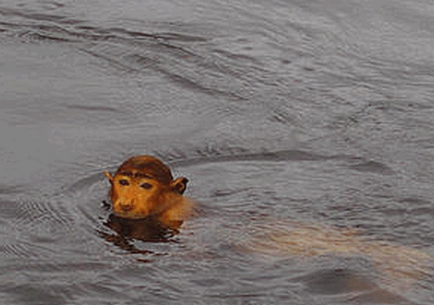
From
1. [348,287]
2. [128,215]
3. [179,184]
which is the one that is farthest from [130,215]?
[348,287]

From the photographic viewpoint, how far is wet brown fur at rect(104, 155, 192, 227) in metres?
6.78

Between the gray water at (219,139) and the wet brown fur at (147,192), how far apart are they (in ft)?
0.44

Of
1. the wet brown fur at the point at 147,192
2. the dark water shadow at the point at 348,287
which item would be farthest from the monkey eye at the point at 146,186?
the dark water shadow at the point at 348,287

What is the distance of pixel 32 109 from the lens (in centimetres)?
861

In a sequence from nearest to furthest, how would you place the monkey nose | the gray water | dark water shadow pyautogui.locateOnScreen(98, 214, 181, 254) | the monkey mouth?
the gray water → dark water shadow pyautogui.locateOnScreen(98, 214, 181, 254) → the monkey nose → the monkey mouth

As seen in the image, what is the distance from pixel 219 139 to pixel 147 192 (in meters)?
1.60

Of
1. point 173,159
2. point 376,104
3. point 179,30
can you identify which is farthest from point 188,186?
point 179,30

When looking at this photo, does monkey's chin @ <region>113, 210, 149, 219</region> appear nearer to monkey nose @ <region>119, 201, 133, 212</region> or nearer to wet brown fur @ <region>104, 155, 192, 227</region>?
wet brown fur @ <region>104, 155, 192, 227</region>

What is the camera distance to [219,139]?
834 centimetres

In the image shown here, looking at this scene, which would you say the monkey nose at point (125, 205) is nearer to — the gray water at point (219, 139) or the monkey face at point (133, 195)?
the monkey face at point (133, 195)

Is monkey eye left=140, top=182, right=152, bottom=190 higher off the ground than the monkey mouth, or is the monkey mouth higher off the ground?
monkey eye left=140, top=182, right=152, bottom=190

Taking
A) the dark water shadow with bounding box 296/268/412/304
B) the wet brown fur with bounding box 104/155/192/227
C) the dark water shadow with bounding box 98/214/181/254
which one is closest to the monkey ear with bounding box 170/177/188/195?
the wet brown fur with bounding box 104/155/192/227

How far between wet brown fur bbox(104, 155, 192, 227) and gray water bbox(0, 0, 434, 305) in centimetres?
14

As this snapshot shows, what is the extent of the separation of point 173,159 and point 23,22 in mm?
3297
